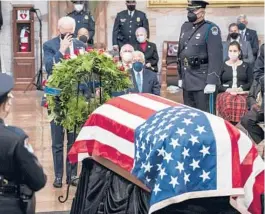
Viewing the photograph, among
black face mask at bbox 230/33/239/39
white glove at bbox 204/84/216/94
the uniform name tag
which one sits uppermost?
black face mask at bbox 230/33/239/39

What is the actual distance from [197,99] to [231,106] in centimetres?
95

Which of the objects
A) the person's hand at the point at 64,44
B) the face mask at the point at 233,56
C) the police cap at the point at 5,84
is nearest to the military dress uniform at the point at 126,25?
the face mask at the point at 233,56

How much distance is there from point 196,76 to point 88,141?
139 inches

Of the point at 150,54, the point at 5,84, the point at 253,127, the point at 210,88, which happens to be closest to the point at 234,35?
the point at 150,54

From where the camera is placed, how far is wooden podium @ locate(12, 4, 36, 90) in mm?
15055

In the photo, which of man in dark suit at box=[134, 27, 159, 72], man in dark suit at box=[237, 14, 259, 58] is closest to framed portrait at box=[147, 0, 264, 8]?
man in dark suit at box=[237, 14, 259, 58]

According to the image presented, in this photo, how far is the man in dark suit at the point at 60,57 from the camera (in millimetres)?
7254

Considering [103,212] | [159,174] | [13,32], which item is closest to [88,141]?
[103,212]

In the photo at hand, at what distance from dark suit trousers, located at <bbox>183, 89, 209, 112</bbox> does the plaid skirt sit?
78cm

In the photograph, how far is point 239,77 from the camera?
9.95 meters

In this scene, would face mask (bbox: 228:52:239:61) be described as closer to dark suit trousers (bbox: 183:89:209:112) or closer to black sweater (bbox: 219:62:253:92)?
black sweater (bbox: 219:62:253:92)

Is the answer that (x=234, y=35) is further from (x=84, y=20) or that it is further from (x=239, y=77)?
(x=239, y=77)

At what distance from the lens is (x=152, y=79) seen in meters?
7.74

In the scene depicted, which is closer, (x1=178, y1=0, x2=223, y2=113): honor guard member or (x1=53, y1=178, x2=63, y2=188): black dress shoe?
(x1=53, y1=178, x2=63, y2=188): black dress shoe
